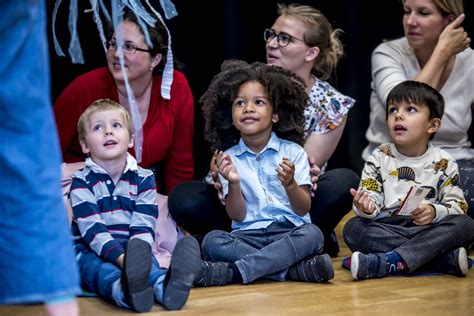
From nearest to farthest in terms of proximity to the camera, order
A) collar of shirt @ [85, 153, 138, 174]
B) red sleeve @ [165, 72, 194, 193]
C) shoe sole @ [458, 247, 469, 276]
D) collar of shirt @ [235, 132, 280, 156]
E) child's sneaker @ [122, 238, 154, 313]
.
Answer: child's sneaker @ [122, 238, 154, 313] → collar of shirt @ [85, 153, 138, 174] → shoe sole @ [458, 247, 469, 276] → collar of shirt @ [235, 132, 280, 156] → red sleeve @ [165, 72, 194, 193]

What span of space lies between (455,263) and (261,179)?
2.33 feet

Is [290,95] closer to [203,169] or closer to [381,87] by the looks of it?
[381,87]

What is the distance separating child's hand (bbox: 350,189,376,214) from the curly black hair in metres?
0.32

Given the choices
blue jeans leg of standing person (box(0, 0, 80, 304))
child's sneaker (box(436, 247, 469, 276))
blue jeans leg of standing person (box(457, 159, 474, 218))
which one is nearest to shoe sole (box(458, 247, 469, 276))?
child's sneaker (box(436, 247, 469, 276))

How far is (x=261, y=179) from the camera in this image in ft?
10.2

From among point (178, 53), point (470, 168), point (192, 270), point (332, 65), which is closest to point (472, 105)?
point (470, 168)

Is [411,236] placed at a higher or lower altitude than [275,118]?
lower

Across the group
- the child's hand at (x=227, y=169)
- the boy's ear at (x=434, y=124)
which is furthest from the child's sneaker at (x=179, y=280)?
the boy's ear at (x=434, y=124)

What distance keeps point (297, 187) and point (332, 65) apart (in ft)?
2.82

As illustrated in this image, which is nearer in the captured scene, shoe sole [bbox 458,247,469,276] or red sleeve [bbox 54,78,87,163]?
shoe sole [bbox 458,247,469,276]

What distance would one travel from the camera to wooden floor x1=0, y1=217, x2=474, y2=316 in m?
2.51

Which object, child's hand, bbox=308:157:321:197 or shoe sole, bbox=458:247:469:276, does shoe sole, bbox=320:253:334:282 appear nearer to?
child's hand, bbox=308:157:321:197

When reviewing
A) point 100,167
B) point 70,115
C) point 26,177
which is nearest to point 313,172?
point 100,167

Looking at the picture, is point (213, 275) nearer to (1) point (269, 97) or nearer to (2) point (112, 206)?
(2) point (112, 206)
